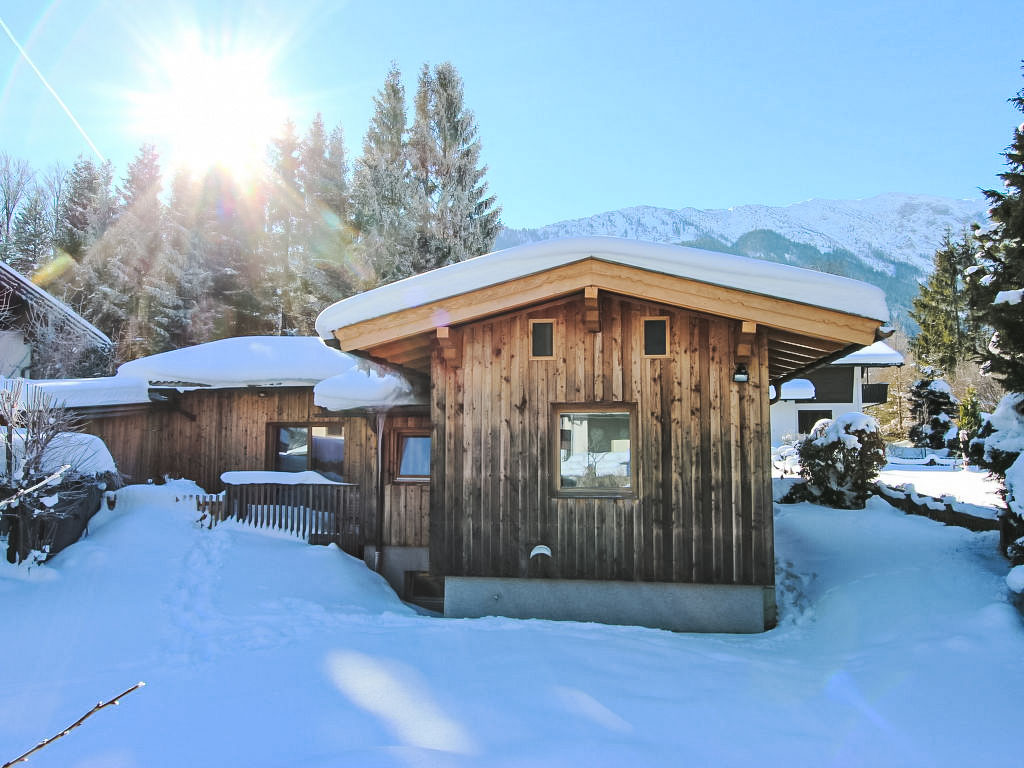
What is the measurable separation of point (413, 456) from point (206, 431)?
4443mm

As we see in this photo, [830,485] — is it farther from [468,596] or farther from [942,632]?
[468,596]

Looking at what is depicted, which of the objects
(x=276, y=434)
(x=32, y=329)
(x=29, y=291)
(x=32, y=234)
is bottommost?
(x=276, y=434)

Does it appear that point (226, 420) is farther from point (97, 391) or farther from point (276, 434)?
point (97, 391)

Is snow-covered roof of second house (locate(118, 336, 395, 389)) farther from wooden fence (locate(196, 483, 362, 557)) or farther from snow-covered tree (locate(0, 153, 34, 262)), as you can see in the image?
snow-covered tree (locate(0, 153, 34, 262))

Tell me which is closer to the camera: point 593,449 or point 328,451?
point 593,449

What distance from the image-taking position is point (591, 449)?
6949 mm

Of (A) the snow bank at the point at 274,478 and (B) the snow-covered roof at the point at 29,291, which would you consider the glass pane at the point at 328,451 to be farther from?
(B) the snow-covered roof at the point at 29,291

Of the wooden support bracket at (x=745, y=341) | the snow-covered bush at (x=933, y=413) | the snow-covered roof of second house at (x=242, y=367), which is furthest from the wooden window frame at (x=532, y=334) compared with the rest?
the snow-covered bush at (x=933, y=413)

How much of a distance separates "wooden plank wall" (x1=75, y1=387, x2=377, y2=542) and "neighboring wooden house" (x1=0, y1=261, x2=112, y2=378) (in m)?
7.24

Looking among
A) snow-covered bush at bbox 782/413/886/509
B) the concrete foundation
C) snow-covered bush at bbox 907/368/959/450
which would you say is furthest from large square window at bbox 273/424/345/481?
snow-covered bush at bbox 907/368/959/450

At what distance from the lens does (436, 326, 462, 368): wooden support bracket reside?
270 inches

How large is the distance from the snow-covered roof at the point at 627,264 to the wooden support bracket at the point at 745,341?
1.28ft

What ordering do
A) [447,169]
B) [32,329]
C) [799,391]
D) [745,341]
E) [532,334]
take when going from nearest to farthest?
[745,341], [532,334], [32,329], [447,169], [799,391]

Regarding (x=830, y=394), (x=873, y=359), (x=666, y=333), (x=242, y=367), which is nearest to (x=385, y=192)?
(x=242, y=367)
